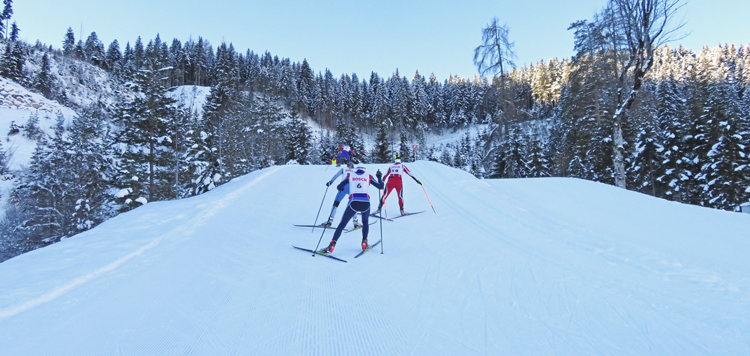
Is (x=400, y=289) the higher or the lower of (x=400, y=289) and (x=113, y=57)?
the lower

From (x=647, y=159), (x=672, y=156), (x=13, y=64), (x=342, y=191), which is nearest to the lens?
(x=342, y=191)

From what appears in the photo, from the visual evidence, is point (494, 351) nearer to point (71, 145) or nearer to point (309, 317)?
point (309, 317)

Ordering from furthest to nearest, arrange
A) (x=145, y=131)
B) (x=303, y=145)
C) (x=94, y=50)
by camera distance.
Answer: (x=94, y=50) → (x=303, y=145) → (x=145, y=131)

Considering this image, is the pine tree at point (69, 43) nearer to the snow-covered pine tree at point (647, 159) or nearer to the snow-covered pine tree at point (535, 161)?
the snow-covered pine tree at point (535, 161)

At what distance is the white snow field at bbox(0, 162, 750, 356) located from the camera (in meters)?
2.88

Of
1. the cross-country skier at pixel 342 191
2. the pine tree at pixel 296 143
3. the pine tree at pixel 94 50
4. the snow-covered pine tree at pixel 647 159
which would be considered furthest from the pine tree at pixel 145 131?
the pine tree at pixel 94 50

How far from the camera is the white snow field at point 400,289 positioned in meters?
2.88

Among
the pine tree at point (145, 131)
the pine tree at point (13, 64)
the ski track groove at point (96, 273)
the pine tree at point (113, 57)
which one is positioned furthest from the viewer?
the pine tree at point (113, 57)

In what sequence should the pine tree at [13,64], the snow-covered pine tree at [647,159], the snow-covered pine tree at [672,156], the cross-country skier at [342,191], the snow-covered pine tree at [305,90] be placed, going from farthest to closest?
the snow-covered pine tree at [305,90], the pine tree at [13,64], the snow-covered pine tree at [647,159], the snow-covered pine tree at [672,156], the cross-country skier at [342,191]

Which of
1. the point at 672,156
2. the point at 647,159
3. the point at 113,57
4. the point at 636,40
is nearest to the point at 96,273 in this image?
the point at 636,40

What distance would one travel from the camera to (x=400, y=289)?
405 centimetres

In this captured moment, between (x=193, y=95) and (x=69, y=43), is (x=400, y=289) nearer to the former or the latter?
(x=193, y=95)

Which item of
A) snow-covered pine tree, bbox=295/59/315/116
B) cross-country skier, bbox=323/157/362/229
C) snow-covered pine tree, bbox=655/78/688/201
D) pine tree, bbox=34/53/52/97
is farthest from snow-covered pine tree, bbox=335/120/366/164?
pine tree, bbox=34/53/52/97

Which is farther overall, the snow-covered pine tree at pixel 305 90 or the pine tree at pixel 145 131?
the snow-covered pine tree at pixel 305 90
